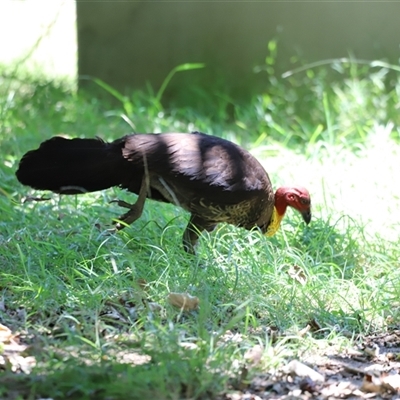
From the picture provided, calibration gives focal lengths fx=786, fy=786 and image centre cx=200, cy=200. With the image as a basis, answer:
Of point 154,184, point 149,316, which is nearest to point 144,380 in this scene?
point 149,316

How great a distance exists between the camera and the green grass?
9.33 feet

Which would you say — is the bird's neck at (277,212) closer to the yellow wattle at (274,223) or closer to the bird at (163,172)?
the yellow wattle at (274,223)

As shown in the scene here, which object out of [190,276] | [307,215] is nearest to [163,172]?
[190,276]

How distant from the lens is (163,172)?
4.17 meters

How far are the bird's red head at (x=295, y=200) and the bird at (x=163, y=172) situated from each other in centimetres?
28

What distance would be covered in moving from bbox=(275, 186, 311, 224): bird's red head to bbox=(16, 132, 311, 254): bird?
0.92ft

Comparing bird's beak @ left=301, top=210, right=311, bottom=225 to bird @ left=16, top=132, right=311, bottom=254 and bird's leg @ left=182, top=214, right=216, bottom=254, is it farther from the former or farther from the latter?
bird's leg @ left=182, top=214, right=216, bottom=254

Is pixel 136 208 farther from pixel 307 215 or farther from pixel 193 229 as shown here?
pixel 307 215

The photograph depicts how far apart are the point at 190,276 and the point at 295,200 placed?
1062 mm

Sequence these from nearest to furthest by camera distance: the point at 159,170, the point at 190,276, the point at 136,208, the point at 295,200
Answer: the point at 190,276 < the point at 159,170 < the point at 136,208 < the point at 295,200

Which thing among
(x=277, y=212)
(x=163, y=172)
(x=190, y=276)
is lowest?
(x=190, y=276)

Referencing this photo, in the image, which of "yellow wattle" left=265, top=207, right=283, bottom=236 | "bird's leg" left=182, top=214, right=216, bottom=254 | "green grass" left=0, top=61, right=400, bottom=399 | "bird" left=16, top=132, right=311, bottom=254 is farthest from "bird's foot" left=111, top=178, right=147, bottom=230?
"yellow wattle" left=265, top=207, right=283, bottom=236

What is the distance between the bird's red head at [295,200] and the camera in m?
4.65

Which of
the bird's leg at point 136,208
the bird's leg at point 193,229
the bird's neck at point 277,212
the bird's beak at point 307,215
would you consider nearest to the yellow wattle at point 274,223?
the bird's neck at point 277,212
